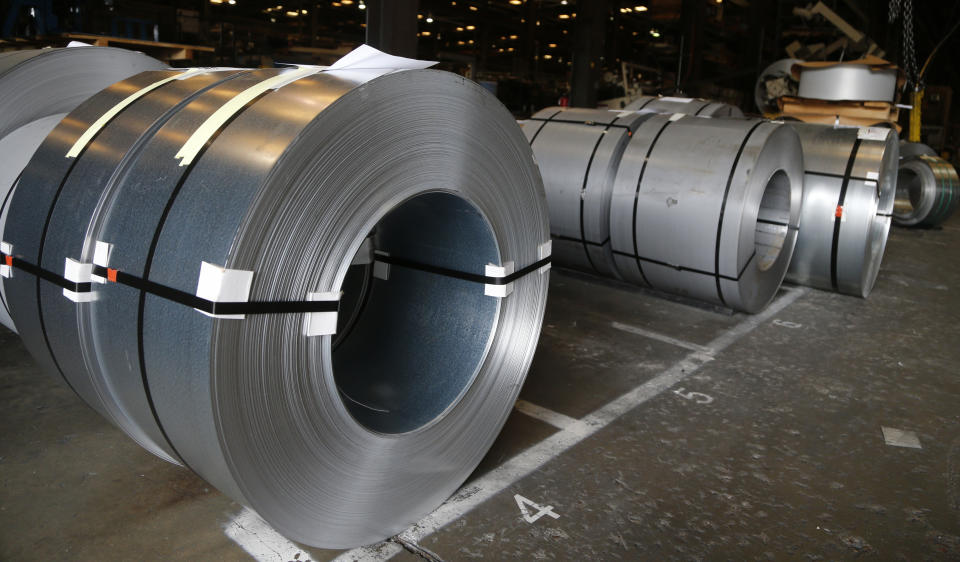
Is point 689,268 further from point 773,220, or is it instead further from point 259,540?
point 259,540

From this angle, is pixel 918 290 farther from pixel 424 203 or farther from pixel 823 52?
pixel 823 52

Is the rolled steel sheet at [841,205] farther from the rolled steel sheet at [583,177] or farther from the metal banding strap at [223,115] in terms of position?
the metal banding strap at [223,115]

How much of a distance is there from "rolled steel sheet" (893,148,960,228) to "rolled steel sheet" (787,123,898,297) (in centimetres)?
400

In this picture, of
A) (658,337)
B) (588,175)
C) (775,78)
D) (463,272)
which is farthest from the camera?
(775,78)

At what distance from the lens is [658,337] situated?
4.28 meters

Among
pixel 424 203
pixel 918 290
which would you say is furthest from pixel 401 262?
pixel 918 290

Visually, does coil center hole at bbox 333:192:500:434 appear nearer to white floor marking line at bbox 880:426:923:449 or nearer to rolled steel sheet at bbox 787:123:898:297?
white floor marking line at bbox 880:426:923:449

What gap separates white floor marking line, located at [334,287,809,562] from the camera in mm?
2113

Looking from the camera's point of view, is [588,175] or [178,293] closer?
[178,293]

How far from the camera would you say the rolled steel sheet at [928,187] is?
877cm

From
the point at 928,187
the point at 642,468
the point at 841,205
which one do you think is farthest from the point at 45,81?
the point at 928,187

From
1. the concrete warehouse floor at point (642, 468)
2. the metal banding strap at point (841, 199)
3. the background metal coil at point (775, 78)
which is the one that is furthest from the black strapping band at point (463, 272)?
the background metal coil at point (775, 78)

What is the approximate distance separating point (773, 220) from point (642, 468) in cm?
326

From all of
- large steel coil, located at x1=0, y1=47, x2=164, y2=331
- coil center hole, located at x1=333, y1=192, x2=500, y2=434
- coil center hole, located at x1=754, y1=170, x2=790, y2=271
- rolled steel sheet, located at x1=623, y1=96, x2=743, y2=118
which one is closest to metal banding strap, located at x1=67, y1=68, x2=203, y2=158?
coil center hole, located at x1=333, y1=192, x2=500, y2=434
